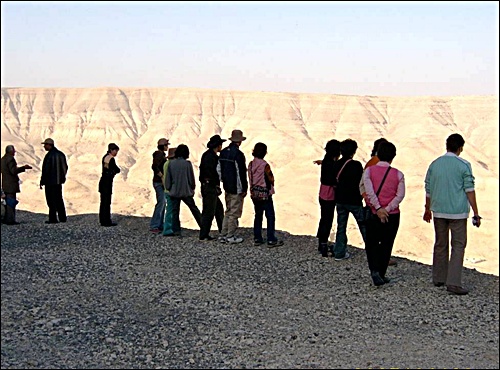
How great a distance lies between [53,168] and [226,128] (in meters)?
93.9

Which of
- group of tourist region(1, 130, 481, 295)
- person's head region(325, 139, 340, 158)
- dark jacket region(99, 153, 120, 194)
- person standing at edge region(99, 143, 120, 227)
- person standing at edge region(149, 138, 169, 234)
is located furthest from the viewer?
dark jacket region(99, 153, 120, 194)

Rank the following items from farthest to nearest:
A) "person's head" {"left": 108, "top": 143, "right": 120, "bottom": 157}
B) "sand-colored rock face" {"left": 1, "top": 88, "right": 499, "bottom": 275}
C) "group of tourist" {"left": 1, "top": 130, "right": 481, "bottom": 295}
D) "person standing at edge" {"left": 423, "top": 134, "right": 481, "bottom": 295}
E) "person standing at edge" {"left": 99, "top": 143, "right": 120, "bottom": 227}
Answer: "sand-colored rock face" {"left": 1, "top": 88, "right": 499, "bottom": 275} < "person standing at edge" {"left": 99, "top": 143, "right": 120, "bottom": 227} < "person's head" {"left": 108, "top": 143, "right": 120, "bottom": 157} < "group of tourist" {"left": 1, "top": 130, "right": 481, "bottom": 295} < "person standing at edge" {"left": 423, "top": 134, "right": 481, "bottom": 295}

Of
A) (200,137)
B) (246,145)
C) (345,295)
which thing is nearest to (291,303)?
(345,295)

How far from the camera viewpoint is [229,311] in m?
6.87

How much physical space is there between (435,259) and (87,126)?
337 feet

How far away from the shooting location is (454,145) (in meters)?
7.54

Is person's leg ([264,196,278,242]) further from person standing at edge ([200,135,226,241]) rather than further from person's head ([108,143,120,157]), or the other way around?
person's head ([108,143,120,157])

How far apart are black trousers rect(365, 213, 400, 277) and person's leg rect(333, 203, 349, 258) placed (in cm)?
97

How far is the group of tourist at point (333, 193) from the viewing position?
24.8 ft

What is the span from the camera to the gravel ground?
18.0 feet

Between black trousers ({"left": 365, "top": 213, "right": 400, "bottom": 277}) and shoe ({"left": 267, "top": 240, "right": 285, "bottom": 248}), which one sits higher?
black trousers ({"left": 365, "top": 213, "right": 400, "bottom": 277})

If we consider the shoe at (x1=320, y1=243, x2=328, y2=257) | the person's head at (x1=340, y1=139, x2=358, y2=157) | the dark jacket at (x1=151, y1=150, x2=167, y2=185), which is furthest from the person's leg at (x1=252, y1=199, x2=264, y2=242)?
the dark jacket at (x1=151, y1=150, x2=167, y2=185)

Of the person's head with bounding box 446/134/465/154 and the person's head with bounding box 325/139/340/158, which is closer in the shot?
the person's head with bounding box 446/134/465/154

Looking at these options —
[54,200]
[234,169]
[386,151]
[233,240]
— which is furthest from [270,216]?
[54,200]
